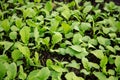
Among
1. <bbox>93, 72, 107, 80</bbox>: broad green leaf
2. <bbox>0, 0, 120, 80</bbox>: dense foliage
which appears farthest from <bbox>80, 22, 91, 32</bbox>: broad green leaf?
<bbox>93, 72, 107, 80</bbox>: broad green leaf

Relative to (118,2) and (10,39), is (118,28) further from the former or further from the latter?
(10,39)

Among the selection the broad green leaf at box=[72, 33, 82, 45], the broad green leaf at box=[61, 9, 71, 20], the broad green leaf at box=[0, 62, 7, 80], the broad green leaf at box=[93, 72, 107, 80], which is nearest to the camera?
the broad green leaf at box=[0, 62, 7, 80]

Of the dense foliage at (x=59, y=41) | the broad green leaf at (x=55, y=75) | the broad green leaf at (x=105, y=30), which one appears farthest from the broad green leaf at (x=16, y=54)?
the broad green leaf at (x=105, y=30)

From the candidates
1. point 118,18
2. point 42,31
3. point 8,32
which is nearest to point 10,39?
point 8,32

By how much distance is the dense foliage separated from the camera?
1.50 metres

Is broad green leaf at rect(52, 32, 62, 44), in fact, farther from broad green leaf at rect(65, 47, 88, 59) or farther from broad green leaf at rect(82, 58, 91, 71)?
broad green leaf at rect(82, 58, 91, 71)

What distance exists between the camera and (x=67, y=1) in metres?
2.36

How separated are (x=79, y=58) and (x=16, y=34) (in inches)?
19.8

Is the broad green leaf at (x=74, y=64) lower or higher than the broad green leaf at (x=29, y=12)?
lower

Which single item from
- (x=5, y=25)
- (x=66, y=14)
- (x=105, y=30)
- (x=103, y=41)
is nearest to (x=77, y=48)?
(x=103, y=41)

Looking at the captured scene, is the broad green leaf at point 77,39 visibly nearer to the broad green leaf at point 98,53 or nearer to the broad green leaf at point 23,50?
the broad green leaf at point 98,53

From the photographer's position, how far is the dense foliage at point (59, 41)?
1.50m

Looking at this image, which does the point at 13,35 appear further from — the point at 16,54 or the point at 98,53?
the point at 98,53

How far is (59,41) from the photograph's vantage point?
180 centimetres
